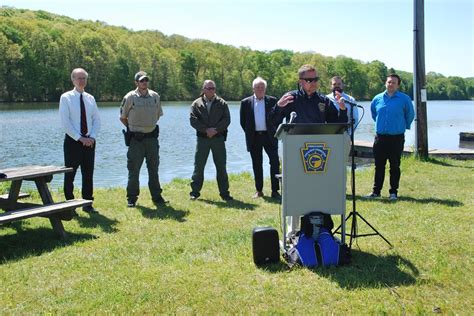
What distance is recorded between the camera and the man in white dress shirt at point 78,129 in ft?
25.7

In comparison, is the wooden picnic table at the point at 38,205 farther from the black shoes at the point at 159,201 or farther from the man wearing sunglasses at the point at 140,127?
the black shoes at the point at 159,201

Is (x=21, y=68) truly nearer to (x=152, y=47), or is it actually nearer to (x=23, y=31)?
(x=23, y=31)

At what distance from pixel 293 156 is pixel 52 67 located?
3005 inches

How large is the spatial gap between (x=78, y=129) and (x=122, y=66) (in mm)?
78175

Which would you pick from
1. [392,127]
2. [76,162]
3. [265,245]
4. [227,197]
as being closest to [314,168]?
[265,245]

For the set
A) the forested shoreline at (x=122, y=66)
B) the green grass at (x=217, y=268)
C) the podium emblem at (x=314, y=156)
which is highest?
the forested shoreline at (x=122, y=66)

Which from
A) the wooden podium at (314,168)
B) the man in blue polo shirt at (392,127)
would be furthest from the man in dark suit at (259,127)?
the wooden podium at (314,168)

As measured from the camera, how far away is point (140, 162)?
8594 millimetres

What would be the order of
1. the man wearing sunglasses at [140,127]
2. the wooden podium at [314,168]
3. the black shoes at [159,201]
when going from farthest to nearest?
the black shoes at [159,201] → the man wearing sunglasses at [140,127] → the wooden podium at [314,168]

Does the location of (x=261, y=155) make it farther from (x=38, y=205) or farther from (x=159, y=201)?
(x=38, y=205)

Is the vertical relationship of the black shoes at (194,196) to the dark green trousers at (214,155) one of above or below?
below

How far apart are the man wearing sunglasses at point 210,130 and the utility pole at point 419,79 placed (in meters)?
7.29

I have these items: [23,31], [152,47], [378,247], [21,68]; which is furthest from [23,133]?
[152,47]

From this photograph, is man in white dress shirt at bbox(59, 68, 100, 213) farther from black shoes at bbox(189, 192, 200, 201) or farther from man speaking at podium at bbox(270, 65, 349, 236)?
man speaking at podium at bbox(270, 65, 349, 236)
